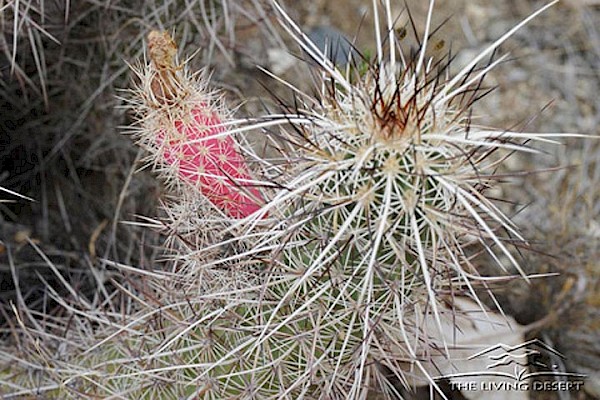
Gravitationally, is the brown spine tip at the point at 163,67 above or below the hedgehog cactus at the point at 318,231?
above

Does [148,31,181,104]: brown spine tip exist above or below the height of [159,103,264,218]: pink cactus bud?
above

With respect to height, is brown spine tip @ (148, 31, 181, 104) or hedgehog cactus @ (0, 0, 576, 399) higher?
brown spine tip @ (148, 31, 181, 104)

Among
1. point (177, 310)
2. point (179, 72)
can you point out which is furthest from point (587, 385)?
point (179, 72)

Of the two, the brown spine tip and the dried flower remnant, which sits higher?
the brown spine tip

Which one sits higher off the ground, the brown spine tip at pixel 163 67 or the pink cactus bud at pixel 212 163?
the brown spine tip at pixel 163 67

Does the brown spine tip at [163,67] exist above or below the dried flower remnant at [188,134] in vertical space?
above

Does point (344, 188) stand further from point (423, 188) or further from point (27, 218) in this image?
point (27, 218)

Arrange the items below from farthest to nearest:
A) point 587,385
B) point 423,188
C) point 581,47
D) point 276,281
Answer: point 581,47, point 587,385, point 276,281, point 423,188

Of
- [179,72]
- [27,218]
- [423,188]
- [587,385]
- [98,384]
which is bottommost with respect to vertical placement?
[587,385]
